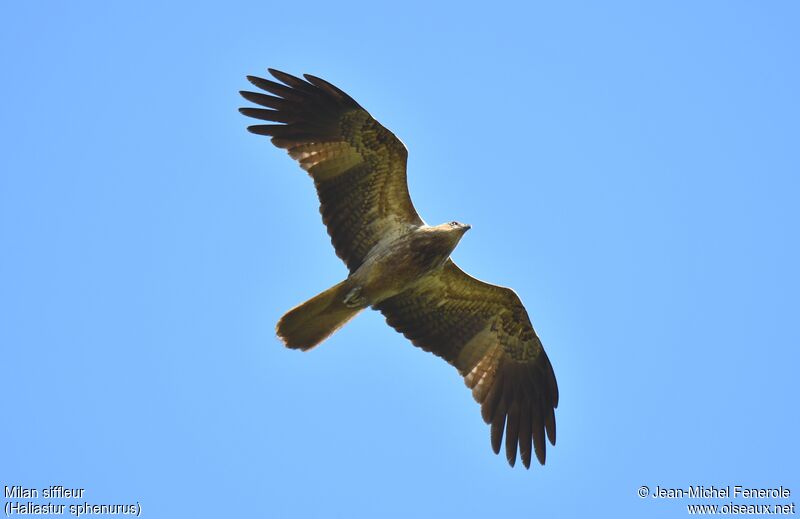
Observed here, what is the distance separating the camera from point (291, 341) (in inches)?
536

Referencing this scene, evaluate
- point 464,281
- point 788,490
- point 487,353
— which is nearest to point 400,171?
point 464,281

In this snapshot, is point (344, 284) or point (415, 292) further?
point (415, 292)

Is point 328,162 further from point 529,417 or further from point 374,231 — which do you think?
point 529,417

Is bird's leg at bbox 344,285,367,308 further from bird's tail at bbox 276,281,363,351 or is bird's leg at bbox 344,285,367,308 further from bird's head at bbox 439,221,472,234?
bird's head at bbox 439,221,472,234

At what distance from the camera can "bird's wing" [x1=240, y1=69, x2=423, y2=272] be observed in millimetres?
13977

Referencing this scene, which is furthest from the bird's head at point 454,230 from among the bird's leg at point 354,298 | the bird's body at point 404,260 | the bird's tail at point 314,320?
the bird's tail at point 314,320

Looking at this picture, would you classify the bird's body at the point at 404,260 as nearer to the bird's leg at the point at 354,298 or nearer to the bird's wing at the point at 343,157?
the bird's leg at the point at 354,298

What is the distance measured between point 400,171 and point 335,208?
3.17 ft

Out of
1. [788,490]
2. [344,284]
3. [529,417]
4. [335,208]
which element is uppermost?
[335,208]

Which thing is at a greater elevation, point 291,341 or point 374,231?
point 374,231

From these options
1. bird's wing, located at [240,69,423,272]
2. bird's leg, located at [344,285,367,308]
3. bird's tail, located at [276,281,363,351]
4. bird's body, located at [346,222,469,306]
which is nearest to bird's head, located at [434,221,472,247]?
bird's body, located at [346,222,469,306]

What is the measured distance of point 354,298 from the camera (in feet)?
45.5

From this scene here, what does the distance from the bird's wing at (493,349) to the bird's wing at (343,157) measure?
1.09 metres

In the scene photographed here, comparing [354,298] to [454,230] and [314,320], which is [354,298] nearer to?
[314,320]
